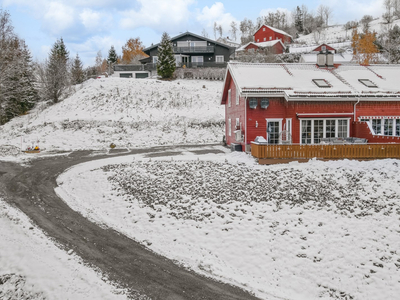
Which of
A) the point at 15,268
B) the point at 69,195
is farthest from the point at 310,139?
the point at 15,268

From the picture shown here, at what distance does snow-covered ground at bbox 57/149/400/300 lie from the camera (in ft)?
28.4

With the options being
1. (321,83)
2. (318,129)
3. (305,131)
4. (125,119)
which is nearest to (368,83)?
(321,83)

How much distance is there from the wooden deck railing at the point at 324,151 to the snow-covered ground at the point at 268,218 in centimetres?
63

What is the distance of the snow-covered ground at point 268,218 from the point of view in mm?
8656

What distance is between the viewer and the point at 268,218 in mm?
11344

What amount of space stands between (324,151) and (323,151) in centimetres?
6

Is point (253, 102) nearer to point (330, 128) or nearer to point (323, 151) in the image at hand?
point (330, 128)

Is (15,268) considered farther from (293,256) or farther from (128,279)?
(293,256)

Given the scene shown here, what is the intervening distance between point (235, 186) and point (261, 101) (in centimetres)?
859

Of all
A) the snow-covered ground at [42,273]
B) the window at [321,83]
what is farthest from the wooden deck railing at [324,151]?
the snow-covered ground at [42,273]

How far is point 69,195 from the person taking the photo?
1374cm

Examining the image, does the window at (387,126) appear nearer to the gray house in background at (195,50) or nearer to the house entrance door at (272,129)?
the house entrance door at (272,129)

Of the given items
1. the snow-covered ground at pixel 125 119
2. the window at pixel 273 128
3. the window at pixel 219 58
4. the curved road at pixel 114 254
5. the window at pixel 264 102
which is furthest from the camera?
the window at pixel 219 58

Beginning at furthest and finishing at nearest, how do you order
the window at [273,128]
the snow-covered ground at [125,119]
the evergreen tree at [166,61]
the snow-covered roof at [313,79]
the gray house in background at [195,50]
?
the gray house in background at [195,50]
the evergreen tree at [166,61]
the snow-covered ground at [125,119]
the window at [273,128]
the snow-covered roof at [313,79]
